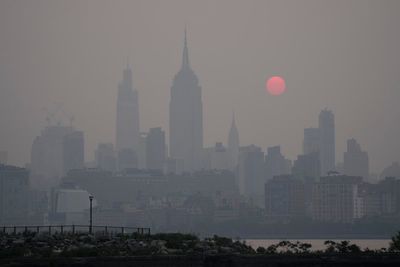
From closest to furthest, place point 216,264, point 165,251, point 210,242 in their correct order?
1. point 216,264
2. point 165,251
3. point 210,242

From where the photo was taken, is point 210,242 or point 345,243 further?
point 210,242

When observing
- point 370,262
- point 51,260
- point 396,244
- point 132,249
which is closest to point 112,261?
point 51,260

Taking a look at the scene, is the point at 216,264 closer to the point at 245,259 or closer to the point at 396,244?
the point at 245,259

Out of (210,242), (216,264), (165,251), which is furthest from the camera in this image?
(210,242)

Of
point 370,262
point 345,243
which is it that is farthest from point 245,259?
point 345,243

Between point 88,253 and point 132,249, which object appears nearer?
point 88,253

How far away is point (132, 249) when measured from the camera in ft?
160

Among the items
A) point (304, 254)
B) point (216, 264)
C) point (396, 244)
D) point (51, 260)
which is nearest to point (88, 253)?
point (51, 260)

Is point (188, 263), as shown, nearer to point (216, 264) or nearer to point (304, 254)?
point (216, 264)

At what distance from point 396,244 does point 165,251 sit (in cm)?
1216

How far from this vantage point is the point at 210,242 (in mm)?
53062

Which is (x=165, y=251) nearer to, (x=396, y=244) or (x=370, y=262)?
(x=370, y=262)

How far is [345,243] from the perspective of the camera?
49875 mm

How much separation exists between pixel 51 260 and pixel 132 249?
5681 millimetres
